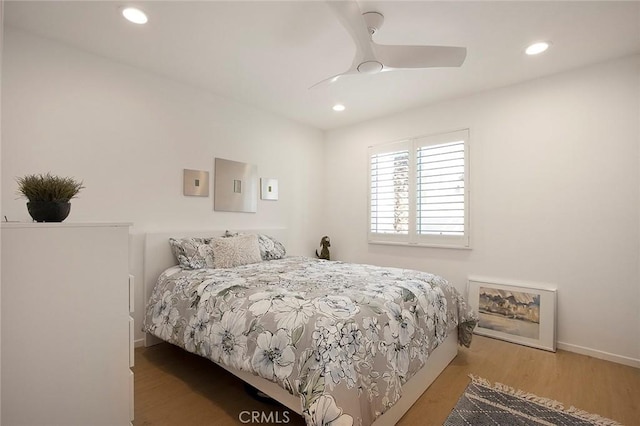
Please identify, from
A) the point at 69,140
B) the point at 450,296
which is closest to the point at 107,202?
the point at 69,140

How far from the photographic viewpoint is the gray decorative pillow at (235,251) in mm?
2770

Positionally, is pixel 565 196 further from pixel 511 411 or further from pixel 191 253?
pixel 191 253

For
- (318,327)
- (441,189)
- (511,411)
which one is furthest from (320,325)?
(441,189)

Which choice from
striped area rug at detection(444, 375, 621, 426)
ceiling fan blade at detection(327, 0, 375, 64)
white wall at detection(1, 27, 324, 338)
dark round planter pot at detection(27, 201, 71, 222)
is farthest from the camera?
white wall at detection(1, 27, 324, 338)

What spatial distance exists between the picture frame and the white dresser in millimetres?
3091

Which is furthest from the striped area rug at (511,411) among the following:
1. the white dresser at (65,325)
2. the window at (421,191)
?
the white dresser at (65,325)

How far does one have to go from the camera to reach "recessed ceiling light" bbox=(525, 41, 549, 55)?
7.61ft

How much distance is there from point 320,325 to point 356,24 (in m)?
1.65

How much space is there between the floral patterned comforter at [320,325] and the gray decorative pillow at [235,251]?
0.21m

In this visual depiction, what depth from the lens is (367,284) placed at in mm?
2062

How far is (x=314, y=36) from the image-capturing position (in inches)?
88.0

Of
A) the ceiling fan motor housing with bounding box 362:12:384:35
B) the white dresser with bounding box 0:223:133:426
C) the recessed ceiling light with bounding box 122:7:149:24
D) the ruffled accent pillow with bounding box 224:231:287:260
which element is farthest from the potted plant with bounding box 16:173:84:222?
the ceiling fan motor housing with bounding box 362:12:384:35

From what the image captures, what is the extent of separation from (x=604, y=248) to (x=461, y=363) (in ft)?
5.22

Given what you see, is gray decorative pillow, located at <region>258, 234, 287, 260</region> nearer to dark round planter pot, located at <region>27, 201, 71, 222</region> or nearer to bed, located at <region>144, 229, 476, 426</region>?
bed, located at <region>144, 229, 476, 426</region>
